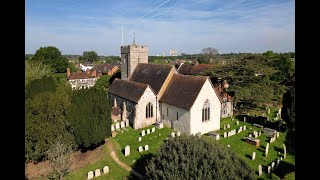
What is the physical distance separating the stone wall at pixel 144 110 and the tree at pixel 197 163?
13252 mm

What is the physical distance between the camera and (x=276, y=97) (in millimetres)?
37000

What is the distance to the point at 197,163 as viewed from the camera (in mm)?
14734

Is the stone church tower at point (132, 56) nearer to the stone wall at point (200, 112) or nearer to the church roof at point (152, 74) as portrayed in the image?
the church roof at point (152, 74)

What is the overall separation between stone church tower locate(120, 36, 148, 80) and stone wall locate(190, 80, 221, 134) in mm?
15658

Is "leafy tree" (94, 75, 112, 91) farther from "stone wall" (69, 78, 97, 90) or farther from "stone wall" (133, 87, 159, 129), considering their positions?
"stone wall" (133, 87, 159, 129)

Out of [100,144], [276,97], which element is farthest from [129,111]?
[276,97]

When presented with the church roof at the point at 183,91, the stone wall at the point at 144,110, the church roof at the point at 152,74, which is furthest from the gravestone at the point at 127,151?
the church roof at the point at 152,74

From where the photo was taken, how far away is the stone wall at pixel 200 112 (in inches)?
1047

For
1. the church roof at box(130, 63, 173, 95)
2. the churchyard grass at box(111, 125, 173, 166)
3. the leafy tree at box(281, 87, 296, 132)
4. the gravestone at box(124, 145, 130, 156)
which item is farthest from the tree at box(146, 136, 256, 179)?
the church roof at box(130, 63, 173, 95)

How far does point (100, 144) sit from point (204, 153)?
14.0 metres

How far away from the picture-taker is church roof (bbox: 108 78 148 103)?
30194 mm
